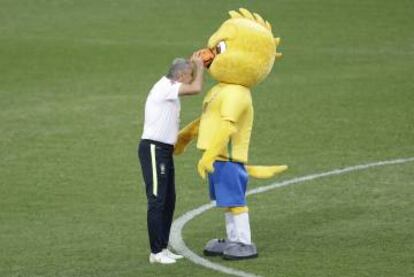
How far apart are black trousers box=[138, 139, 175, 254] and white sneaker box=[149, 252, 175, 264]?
0.04 meters

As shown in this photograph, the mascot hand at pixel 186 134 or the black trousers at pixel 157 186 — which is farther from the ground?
the mascot hand at pixel 186 134

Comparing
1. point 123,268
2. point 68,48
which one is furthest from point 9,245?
point 68,48

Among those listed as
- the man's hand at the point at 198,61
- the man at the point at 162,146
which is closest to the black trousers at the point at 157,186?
the man at the point at 162,146

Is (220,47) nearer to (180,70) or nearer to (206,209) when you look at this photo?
(180,70)

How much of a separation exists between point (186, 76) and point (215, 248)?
1.63m

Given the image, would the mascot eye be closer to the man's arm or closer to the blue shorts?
the man's arm

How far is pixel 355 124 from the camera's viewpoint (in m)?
18.7

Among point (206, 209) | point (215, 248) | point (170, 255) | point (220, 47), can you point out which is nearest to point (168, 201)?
point (170, 255)

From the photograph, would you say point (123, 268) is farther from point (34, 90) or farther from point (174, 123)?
point (34, 90)

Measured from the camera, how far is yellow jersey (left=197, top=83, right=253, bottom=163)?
12.1m

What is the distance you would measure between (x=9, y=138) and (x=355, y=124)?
4.83 m

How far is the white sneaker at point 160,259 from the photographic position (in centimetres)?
1200

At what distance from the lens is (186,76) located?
39.7 ft

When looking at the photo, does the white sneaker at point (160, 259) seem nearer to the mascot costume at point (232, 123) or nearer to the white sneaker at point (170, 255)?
the white sneaker at point (170, 255)
